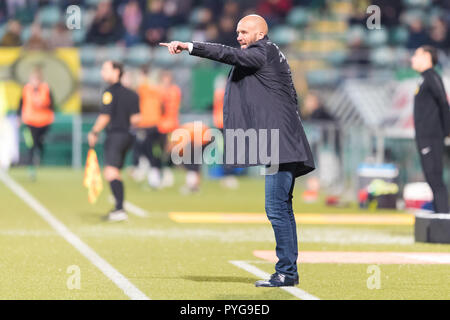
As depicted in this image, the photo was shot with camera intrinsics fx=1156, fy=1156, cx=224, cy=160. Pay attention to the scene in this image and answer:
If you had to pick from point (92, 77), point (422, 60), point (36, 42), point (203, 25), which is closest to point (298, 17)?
point (203, 25)

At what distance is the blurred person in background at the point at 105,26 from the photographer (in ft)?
92.7

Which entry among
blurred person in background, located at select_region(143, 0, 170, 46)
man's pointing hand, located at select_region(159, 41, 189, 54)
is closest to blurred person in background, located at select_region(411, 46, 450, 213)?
man's pointing hand, located at select_region(159, 41, 189, 54)

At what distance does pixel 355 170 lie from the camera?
21312 mm

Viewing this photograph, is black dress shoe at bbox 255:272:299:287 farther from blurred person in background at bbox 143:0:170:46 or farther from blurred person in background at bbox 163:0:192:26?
blurred person in background at bbox 163:0:192:26

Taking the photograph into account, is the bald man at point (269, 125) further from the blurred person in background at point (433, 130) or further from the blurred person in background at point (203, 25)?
the blurred person in background at point (203, 25)

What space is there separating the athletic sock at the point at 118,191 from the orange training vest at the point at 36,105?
895cm

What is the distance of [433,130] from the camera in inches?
526

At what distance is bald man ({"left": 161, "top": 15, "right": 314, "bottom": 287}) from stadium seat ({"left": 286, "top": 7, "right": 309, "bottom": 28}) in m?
→ 21.5

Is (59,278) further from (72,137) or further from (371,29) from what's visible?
(371,29)

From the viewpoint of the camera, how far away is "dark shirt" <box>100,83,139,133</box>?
15.6 metres

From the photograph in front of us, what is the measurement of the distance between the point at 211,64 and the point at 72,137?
12.4ft

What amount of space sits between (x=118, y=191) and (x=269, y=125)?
657 cm

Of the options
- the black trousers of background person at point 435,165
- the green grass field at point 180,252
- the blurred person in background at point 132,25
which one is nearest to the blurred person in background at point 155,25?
the blurred person in background at point 132,25
